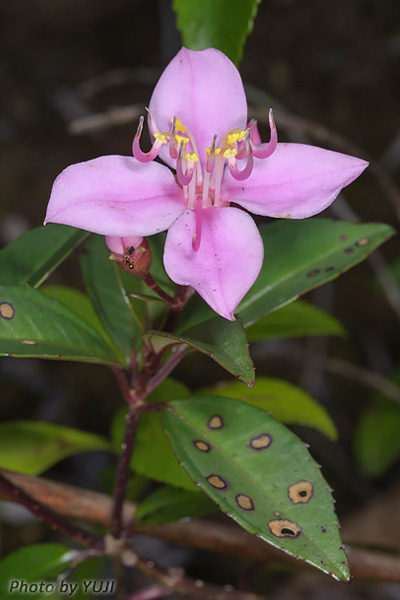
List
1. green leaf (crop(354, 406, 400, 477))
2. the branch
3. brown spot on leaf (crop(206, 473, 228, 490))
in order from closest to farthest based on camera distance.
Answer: brown spot on leaf (crop(206, 473, 228, 490)) → the branch → green leaf (crop(354, 406, 400, 477))

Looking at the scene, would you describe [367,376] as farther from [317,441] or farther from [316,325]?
[316,325]

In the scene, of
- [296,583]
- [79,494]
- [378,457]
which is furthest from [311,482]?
[378,457]

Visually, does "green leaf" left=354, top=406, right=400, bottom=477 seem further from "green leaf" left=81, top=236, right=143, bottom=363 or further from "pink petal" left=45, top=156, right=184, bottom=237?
"pink petal" left=45, top=156, right=184, bottom=237

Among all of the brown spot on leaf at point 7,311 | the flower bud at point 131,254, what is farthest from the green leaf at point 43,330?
the flower bud at point 131,254

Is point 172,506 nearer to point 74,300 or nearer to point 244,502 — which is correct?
point 244,502

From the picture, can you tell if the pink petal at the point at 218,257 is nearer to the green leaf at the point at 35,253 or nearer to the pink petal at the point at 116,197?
the pink petal at the point at 116,197

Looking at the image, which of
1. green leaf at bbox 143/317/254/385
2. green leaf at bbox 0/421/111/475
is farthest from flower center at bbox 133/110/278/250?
green leaf at bbox 0/421/111/475

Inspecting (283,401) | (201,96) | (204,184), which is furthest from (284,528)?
(283,401)
